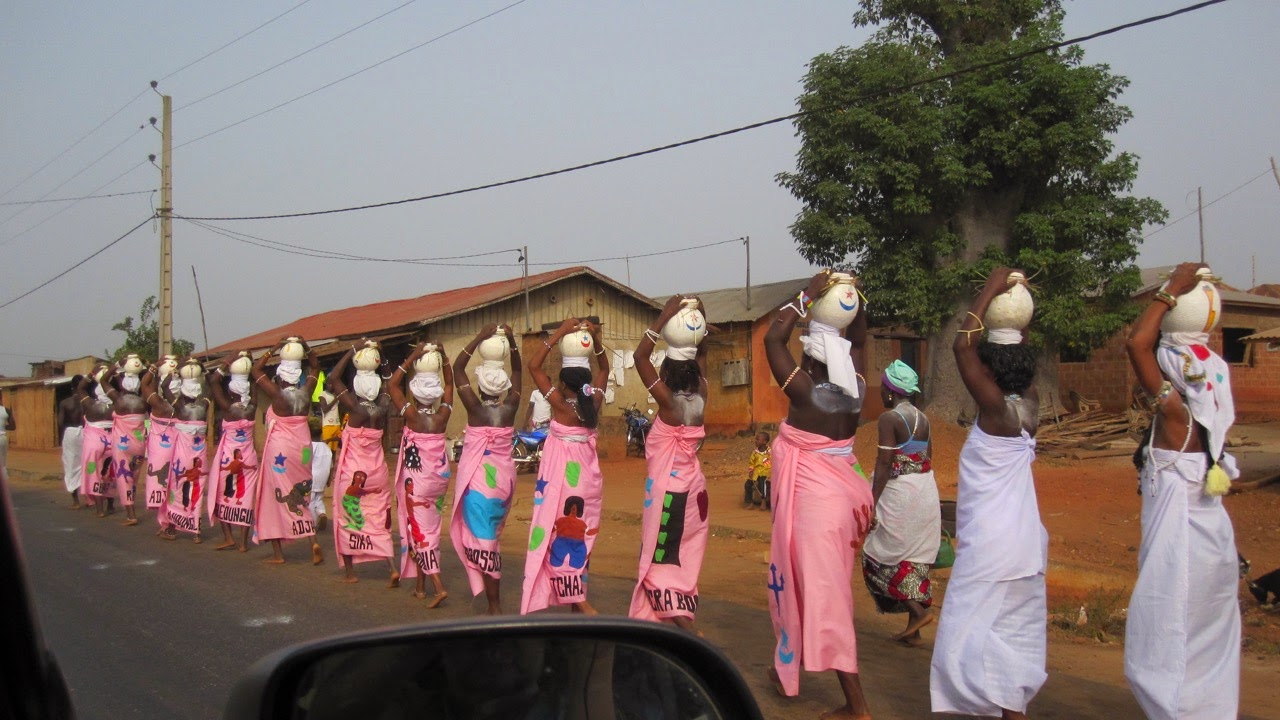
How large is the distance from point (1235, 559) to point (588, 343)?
14.0 ft

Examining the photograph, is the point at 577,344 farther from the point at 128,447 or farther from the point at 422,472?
the point at 128,447

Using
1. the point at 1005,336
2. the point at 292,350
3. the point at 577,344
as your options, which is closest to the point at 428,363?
the point at 577,344

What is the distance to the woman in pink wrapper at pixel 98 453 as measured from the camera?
15.0 meters

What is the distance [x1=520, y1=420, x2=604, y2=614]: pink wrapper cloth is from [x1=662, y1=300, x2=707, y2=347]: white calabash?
984 mm

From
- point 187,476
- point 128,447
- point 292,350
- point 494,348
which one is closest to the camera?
point 494,348

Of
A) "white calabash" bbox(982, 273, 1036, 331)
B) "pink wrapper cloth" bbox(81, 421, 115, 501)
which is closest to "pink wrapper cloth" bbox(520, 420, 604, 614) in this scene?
"white calabash" bbox(982, 273, 1036, 331)

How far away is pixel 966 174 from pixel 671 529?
49.0 ft

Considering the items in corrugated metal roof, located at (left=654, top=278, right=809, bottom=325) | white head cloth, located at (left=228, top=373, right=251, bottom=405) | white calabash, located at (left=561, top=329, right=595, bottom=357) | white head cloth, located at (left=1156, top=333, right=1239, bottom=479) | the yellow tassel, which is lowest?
the yellow tassel

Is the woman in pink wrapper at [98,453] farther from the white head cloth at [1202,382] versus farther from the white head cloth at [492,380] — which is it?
the white head cloth at [1202,382]

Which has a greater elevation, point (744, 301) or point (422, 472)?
point (744, 301)

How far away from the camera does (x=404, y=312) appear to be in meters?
29.2

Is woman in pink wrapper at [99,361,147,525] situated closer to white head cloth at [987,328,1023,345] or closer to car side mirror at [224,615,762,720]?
white head cloth at [987,328,1023,345]

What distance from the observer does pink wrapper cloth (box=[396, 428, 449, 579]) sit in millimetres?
8594

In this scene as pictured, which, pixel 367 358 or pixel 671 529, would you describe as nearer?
pixel 671 529
